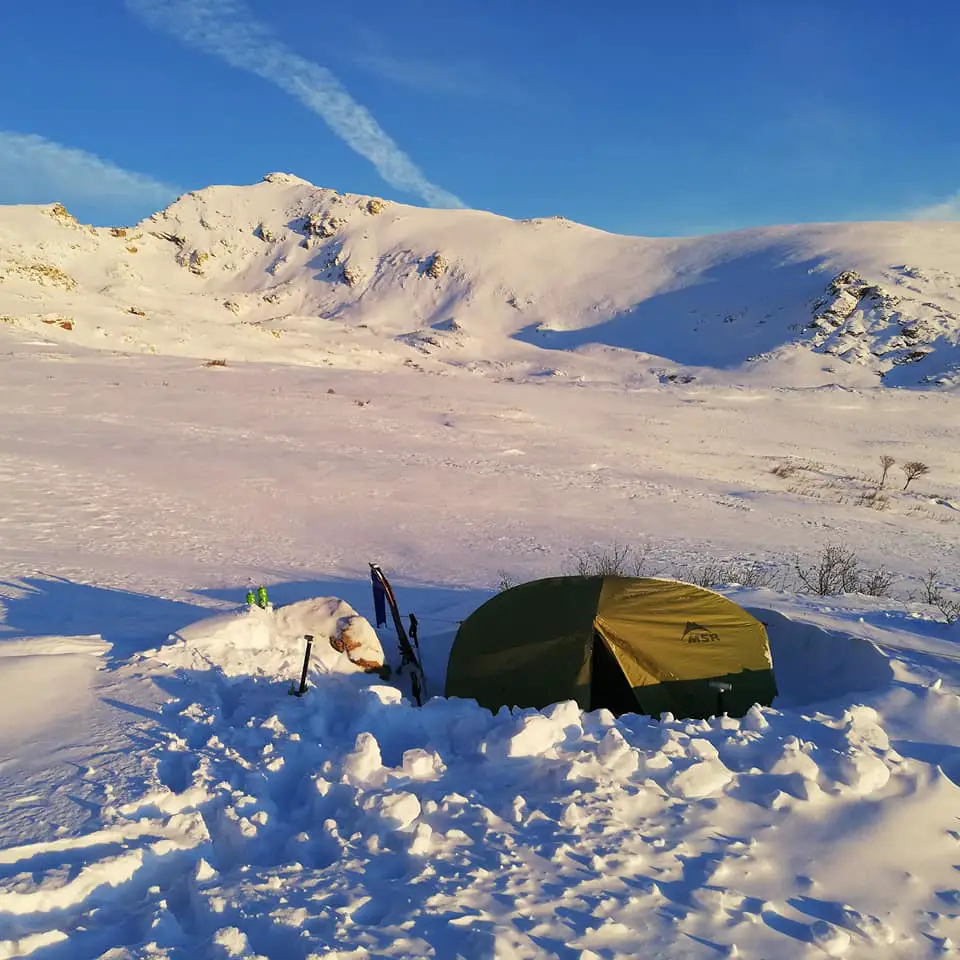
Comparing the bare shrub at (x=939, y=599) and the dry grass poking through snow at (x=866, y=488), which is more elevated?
the dry grass poking through snow at (x=866, y=488)

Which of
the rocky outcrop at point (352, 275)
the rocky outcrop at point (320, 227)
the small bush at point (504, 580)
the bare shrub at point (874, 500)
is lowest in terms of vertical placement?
the small bush at point (504, 580)

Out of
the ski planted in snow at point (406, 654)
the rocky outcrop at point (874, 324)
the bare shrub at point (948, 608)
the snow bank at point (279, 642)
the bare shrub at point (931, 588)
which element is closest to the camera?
the snow bank at point (279, 642)

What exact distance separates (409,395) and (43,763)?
25.1 metres

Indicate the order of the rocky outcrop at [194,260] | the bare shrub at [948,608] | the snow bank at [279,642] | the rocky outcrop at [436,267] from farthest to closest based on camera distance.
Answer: the rocky outcrop at [194,260] → the rocky outcrop at [436,267] → the bare shrub at [948,608] → the snow bank at [279,642]

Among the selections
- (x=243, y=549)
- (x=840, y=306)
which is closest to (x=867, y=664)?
(x=243, y=549)

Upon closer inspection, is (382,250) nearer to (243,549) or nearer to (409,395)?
(409,395)

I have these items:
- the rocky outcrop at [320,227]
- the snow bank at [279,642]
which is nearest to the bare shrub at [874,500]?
the snow bank at [279,642]

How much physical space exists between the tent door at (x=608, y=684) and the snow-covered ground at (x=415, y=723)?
856 mm

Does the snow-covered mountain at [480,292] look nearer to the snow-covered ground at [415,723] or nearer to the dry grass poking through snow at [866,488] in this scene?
the dry grass poking through snow at [866,488]

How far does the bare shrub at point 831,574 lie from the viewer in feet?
28.8

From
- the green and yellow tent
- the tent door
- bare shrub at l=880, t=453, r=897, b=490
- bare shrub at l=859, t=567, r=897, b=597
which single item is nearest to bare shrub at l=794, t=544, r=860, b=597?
bare shrub at l=859, t=567, r=897, b=597

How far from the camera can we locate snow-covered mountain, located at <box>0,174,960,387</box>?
1860 inches

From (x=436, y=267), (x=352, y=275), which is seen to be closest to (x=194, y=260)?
(x=352, y=275)

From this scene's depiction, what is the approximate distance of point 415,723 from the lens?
438 cm
